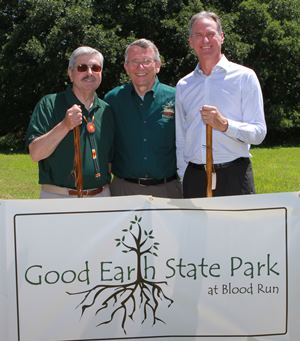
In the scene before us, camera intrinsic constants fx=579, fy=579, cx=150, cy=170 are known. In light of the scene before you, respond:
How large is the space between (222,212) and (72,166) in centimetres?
110

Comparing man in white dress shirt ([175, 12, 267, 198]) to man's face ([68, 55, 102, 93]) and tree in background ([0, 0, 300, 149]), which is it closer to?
man's face ([68, 55, 102, 93])

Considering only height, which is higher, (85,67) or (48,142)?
(85,67)

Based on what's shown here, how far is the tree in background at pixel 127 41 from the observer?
68.9 feet

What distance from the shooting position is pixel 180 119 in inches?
167

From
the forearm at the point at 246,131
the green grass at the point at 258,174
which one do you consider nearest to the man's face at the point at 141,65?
the forearm at the point at 246,131

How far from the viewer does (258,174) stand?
14227 mm

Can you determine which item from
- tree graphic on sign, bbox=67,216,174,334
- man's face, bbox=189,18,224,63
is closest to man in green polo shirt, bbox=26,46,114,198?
tree graphic on sign, bbox=67,216,174,334

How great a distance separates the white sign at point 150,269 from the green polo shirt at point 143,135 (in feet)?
2.09

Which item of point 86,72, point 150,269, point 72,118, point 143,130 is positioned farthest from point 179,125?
point 150,269

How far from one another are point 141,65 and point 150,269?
4.94 feet

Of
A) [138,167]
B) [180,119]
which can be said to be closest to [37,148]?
[138,167]

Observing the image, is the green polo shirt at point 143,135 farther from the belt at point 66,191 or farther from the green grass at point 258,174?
the green grass at point 258,174

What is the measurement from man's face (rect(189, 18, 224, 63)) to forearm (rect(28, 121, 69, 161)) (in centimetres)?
115

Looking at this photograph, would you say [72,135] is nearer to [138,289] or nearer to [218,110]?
[218,110]
